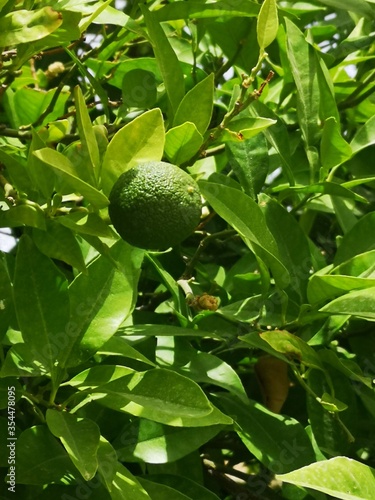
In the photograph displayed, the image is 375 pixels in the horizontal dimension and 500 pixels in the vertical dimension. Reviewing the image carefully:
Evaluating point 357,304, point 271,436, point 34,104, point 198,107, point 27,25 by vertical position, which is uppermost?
point 27,25

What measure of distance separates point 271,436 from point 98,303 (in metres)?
0.30

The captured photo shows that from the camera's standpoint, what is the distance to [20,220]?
90 cm

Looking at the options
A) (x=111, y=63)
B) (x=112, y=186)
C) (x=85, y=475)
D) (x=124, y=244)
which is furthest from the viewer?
(x=111, y=63)

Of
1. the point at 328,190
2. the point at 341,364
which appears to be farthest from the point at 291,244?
the point at 341,364

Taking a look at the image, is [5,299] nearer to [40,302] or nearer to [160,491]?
[40,302]

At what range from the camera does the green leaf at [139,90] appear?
48.7 inches

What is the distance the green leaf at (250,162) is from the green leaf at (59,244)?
329 millimetres

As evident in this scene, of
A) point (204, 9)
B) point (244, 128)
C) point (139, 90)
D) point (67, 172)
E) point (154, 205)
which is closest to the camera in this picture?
point (67, 172)

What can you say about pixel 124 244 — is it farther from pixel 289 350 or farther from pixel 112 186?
pixel 289 350

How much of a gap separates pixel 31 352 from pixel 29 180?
0.19m

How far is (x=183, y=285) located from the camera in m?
1.18

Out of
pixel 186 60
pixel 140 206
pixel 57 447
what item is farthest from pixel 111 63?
pixel 57 447

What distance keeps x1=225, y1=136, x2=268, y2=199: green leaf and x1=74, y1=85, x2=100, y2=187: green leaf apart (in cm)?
31

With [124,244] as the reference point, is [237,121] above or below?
above
